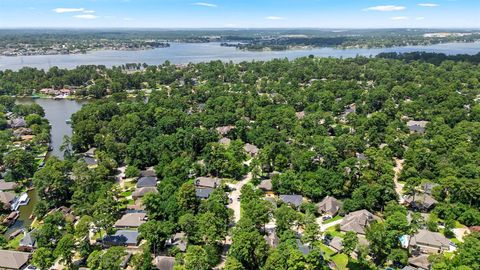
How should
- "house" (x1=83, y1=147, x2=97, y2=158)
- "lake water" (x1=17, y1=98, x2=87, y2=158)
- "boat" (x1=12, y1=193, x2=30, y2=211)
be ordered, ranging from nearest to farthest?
"boat" (x1=12, y1=193, x2=30, y2=211)
"house" (x1=83, y1=147, x2=97, y2=158)
"lake water" (x1=17, y1=98, x2=87, y2=158)

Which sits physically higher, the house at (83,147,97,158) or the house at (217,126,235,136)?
the house at (217,126,235,136)

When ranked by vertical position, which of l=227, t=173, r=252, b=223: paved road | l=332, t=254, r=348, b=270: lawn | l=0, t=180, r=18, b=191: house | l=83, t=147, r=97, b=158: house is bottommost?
l=332, t=254, r=348, b=270: lawn

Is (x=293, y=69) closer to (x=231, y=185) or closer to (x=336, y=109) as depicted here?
(x=336, y=109)

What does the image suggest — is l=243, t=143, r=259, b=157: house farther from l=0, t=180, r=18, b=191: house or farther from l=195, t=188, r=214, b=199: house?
l=0, t=180, r=18, b=191: house

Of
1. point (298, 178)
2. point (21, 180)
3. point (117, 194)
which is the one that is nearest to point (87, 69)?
point (21, 180)

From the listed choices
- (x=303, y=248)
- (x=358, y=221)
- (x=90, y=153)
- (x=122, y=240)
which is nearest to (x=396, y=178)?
(x=358, y=221)

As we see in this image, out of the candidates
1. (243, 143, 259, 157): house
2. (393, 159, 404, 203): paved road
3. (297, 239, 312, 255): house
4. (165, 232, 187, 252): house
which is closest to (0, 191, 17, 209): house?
(165, 232, 187, 252): house

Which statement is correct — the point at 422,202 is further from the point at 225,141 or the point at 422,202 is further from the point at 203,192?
the point at 225,141
